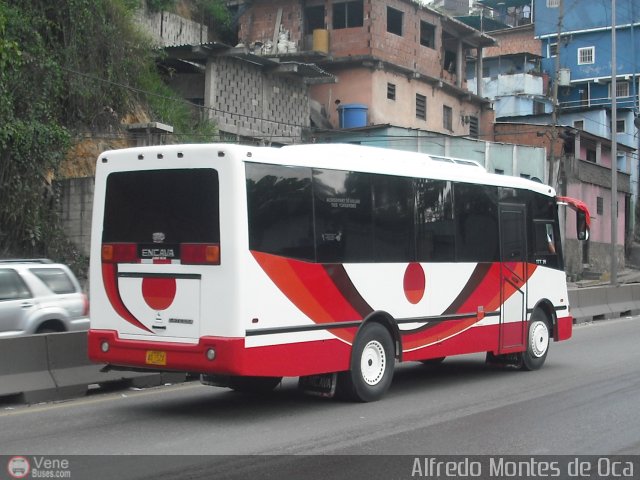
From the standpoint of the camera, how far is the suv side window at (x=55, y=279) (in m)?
13.8

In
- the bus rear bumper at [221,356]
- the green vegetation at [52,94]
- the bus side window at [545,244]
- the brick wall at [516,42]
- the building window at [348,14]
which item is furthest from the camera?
the brick wall at [516,42]

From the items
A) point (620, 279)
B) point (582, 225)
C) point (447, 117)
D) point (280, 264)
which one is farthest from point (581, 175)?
point (280, 264)

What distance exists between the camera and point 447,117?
42250mm

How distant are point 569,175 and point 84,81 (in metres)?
26.3

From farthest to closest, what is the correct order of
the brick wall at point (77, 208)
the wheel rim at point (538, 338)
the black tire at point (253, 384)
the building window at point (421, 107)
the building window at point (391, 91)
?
1. the building window at point (421, 107)
2. the building window at point (391, 91)
3. the brick wall at point (77, 208)
4. the wheel rim at point (538, 338)
5. the black tire at point (253, 384)

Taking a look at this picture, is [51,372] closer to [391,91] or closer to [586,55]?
[391,91]

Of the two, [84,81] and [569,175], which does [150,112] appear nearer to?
[84,81]

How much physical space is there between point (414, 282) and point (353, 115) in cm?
2491

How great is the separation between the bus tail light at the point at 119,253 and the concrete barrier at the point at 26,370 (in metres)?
1.74

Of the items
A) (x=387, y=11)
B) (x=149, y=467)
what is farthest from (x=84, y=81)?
(x=149, y=467)

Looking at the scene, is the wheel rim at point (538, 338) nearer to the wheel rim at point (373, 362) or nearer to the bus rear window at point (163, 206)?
the wheel rim at point (373, 362)

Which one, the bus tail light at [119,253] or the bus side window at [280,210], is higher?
the bus side window at [280,210]

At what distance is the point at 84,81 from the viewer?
25734 mm

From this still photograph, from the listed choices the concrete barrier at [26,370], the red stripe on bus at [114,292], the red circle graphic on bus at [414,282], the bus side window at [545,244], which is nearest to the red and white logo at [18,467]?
the red stripe on bus at [114,292]
